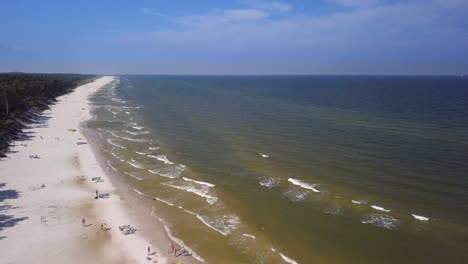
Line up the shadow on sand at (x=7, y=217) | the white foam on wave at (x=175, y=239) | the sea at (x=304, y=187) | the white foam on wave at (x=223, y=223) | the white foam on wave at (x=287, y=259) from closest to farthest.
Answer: the white foam on wave at (x=287, y=259), the white foam on wave at (x=175, y=239), the sea at (x=304, y=187), the white foam on wave at (x=223, y=223), the shadow on sand at (x=7, y=217)

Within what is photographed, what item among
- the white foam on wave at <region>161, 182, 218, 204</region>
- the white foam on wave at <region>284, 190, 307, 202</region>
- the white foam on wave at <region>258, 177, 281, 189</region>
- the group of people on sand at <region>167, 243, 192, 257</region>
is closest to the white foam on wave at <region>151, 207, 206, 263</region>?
the group of people on sand at <region>167, 243, 192, 257</region>

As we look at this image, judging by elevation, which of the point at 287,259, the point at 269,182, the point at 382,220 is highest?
the point at 269,182

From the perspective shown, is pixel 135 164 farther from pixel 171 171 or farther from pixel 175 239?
pixel 175 239

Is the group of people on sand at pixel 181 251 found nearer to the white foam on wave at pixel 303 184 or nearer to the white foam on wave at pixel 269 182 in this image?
the white foam on wave at pixel 269 182

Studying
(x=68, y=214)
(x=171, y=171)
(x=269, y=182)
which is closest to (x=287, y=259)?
(x=269, y=182)

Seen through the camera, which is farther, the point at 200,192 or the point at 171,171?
the point at 171,171

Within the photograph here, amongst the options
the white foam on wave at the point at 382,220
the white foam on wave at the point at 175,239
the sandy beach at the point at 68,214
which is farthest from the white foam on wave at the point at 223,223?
the white foam on wave at the point at 382,220

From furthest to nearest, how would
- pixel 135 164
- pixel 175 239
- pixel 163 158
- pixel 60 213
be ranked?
1. pixel 163 158
2. pixel 135 164
3. pixel 60 213
4. pixel 175 239

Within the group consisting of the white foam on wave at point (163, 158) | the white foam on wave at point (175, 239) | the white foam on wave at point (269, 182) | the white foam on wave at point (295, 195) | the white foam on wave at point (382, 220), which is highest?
the white foam on wave at point (163, 158)
